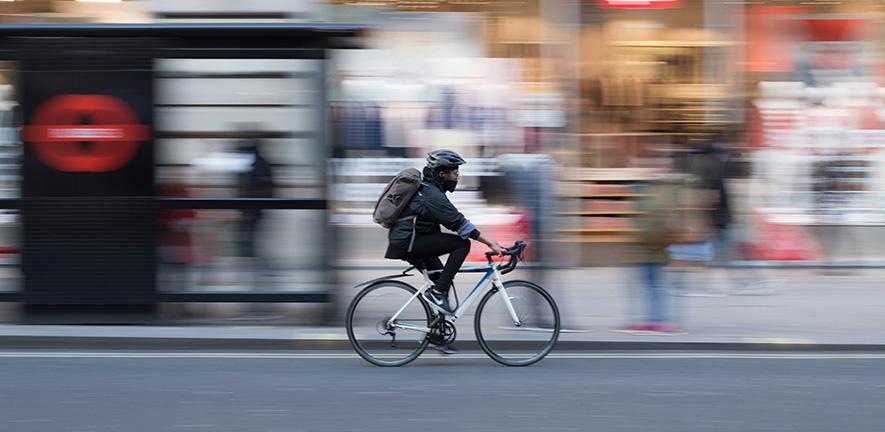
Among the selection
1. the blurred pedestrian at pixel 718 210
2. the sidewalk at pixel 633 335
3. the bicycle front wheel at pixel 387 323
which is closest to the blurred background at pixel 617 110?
the blurred pedestrian at pixel 718 210

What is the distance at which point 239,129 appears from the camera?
352 inches

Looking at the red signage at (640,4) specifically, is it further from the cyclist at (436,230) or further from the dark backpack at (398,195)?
the dark backpack at (398,195)

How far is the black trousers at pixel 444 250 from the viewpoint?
7.50 m

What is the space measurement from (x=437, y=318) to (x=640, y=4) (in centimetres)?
709

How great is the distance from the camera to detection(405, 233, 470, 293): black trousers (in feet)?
24.6

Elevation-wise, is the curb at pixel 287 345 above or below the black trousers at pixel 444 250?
below

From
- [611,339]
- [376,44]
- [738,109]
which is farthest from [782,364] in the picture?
[376,44]

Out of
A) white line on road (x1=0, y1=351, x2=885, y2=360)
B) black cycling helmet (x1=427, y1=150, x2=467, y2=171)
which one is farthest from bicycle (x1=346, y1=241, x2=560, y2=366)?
black cycling helmet (x1=427, y1=150, x2=467, y2=171)

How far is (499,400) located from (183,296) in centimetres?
345

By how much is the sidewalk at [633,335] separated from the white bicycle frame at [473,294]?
90 millimetres

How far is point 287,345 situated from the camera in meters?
8.39

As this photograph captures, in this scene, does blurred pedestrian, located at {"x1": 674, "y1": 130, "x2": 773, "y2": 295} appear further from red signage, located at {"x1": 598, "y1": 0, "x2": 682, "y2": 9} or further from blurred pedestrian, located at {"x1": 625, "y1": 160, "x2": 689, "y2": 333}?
red signage, located at {"x1": 598, "y1": 0, "x2": 682, "y2": 9}

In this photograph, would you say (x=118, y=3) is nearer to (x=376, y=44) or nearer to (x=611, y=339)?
(x=376, y=44)

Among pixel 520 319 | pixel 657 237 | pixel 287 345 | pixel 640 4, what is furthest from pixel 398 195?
pixel 640 4
